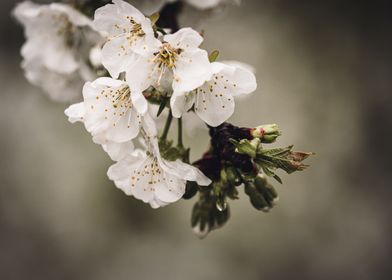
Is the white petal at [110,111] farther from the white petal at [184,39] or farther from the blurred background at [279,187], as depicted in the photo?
the blurred background at [279,187]

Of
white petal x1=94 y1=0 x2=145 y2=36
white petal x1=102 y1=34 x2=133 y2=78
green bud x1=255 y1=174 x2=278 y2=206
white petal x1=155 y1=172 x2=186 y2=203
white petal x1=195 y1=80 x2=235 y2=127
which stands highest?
white petal x1=94 y1=0 x2=145 y2=36

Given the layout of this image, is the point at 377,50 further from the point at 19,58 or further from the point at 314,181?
the point at 19,58

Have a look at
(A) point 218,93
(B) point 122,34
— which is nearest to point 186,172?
(A) point 218,93

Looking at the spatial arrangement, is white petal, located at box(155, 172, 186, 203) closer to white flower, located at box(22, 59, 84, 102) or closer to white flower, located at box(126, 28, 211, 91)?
white flower, located at box(126, 28, 211, 91)

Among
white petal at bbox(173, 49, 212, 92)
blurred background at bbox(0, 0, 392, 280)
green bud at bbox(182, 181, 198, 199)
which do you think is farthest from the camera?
blurred background at bbox(0, 0, 392, 280)

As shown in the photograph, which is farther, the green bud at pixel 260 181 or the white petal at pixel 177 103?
the green bud at pixel 260 181

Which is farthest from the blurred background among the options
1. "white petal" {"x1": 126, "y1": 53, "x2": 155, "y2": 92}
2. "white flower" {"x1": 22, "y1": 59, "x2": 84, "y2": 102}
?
"white petal" {"x1": 126, "y1": 53, "x2": 155, "y2": 92}

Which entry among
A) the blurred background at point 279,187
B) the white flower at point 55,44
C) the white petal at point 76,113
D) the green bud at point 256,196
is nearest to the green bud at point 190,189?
the green bud at point 256,196

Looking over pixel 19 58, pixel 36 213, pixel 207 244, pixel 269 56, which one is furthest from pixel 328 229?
pixel 19 58
